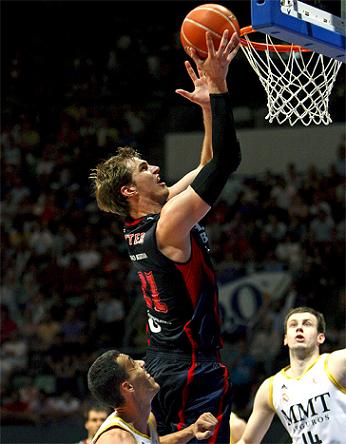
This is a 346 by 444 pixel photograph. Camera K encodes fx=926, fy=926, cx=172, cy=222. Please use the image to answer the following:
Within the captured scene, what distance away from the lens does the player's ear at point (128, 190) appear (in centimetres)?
436

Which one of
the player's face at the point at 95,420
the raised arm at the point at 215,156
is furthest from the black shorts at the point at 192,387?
the player's face at the point at 95,420

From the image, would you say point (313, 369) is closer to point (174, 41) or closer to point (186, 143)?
point (186, 143)

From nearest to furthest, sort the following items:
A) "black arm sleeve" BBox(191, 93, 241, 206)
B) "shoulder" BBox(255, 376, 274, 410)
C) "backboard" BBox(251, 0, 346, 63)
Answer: "black arm sleeve" BBox(191, 93, 241, 206), "backboard" BBox(251, 0, 346, 63), "shoulder" BBox(255, 376, 274, 410)

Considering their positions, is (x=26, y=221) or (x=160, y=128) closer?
(x=26, y=221)

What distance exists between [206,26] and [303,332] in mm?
2418

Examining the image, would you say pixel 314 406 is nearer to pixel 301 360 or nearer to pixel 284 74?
pixel 301 360

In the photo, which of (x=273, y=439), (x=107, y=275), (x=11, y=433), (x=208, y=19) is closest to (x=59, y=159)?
(x=107, y=275)

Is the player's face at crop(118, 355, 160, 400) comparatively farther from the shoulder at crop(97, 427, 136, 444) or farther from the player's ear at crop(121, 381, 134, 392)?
the shoulder at crop(97, 427, 136, 444)

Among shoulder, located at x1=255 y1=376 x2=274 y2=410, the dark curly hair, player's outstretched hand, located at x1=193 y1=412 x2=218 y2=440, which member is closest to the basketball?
the dark curly hair

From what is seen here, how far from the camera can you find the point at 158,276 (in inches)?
165

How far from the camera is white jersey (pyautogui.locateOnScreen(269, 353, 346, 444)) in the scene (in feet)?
18.9

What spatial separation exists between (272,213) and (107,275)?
2.29 metres

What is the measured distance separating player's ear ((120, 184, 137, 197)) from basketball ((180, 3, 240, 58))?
696 millimetres

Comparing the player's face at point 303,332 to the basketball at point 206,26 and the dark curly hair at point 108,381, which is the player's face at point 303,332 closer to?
the dark curly hair at point 108,381
